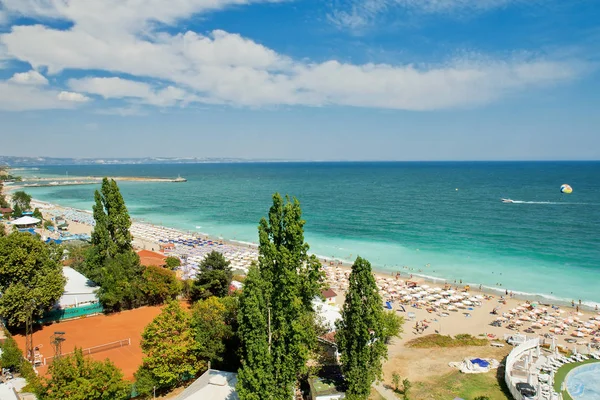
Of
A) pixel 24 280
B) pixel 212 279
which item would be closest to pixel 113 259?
pixel 24 280

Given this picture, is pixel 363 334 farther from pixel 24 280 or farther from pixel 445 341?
pixel 24 280

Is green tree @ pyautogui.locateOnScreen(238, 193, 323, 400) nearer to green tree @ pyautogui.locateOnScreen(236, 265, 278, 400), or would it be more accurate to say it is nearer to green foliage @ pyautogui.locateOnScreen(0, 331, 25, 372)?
green tree @ pyautogui.locateOnScreen(236, 265, 278, 400)

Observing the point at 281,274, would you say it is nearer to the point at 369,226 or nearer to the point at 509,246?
the point at 509,246

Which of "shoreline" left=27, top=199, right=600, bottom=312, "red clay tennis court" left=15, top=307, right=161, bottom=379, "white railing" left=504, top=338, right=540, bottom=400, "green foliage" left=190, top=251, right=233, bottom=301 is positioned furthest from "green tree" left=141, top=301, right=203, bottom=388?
"shoreline" left=27, top=199, right=600, bottom=312

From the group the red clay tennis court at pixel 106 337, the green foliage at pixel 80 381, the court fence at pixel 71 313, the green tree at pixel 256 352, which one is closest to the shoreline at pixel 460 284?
the red clay tennis court at pixel 106 337

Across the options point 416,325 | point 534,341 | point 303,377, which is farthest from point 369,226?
point 303,377

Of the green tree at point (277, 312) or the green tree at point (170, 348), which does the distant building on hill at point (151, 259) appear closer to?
the green tree at point (170, 348)
